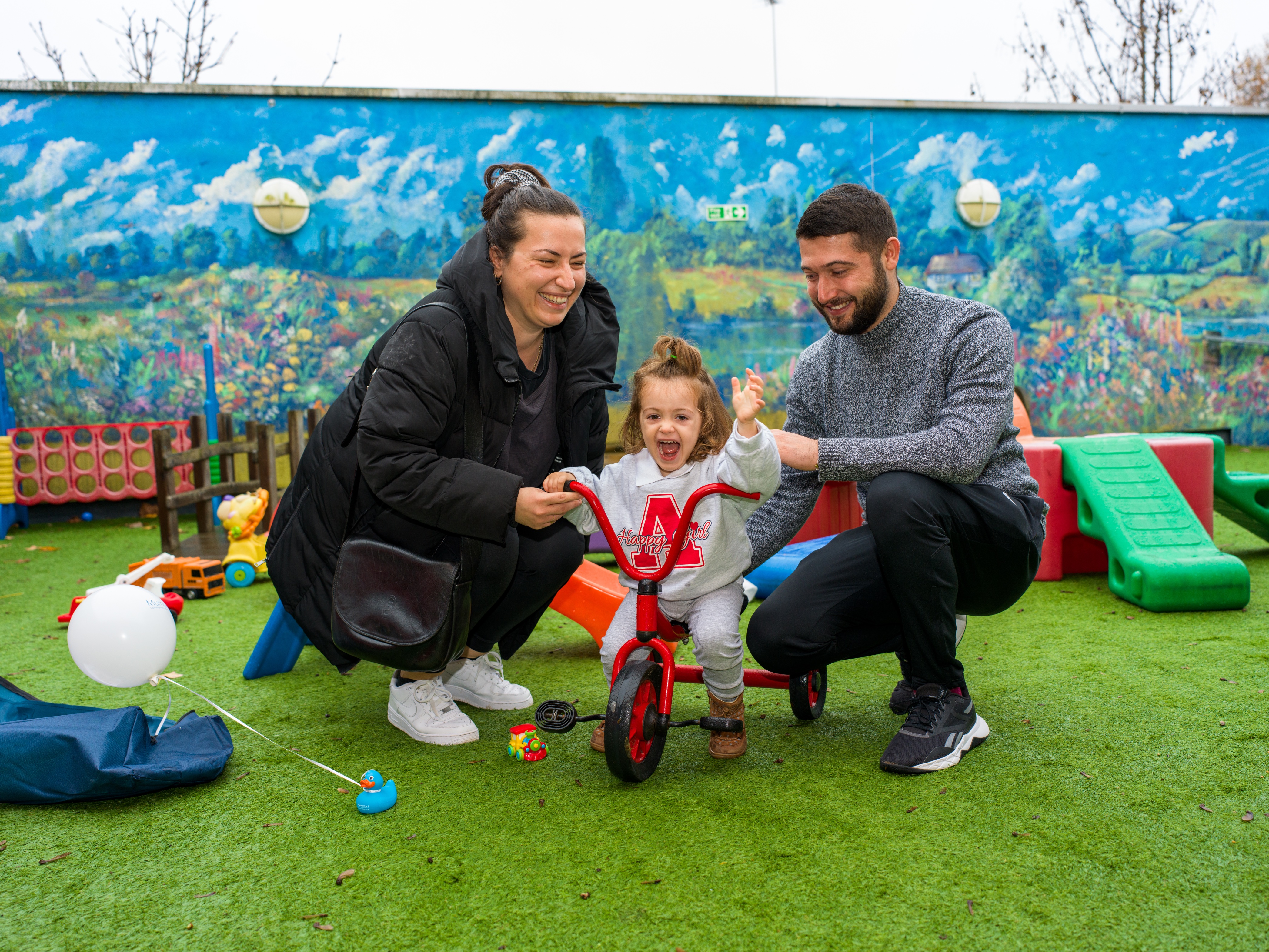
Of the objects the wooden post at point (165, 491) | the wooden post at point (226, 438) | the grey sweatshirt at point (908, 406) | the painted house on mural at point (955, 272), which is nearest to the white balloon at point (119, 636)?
the grey sweatshirt at point (908, 406)

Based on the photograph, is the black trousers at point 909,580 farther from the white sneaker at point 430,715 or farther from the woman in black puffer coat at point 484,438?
the white sneaker at point 430,715

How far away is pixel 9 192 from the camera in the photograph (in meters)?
7.07

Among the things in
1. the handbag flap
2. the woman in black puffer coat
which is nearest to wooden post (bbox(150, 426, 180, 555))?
the woman in black puffer coat

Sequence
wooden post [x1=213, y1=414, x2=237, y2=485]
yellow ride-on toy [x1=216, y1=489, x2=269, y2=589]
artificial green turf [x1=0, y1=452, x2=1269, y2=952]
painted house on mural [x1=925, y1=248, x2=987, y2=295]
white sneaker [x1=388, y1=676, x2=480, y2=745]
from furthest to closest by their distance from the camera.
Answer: painted house on mural [x1=925, y1=248, x2=987, y2=295] < wooden post [x1=213, y1=414, x2=237, y2=485] < yellow ride-on toy [x1=216, y1=489, x2=269, y2=589] < white sneaker [x1=388, y1=676, x2=480, y2=745] < artificial green turf [x1=0, y1=452, x2=1269, y2=952]

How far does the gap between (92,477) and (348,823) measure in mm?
6245

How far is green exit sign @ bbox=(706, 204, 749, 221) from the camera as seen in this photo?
27.6 feet

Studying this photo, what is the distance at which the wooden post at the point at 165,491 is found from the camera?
501cm

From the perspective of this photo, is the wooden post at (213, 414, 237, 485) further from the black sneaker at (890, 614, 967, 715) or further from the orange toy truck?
the black sneaker at (890, 614, 967, 715)

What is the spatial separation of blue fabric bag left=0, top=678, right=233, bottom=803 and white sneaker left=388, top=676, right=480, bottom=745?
0.48 meters

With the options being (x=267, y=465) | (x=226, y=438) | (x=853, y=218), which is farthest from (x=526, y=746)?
(x=226, y=438)

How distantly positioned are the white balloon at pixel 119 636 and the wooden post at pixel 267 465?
132 inches

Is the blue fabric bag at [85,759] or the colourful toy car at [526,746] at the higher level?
the blue fabric bag at [85,759]

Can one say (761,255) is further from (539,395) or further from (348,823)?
(348,823)

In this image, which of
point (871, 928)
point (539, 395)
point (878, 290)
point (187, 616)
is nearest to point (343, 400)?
point (539, 395)
